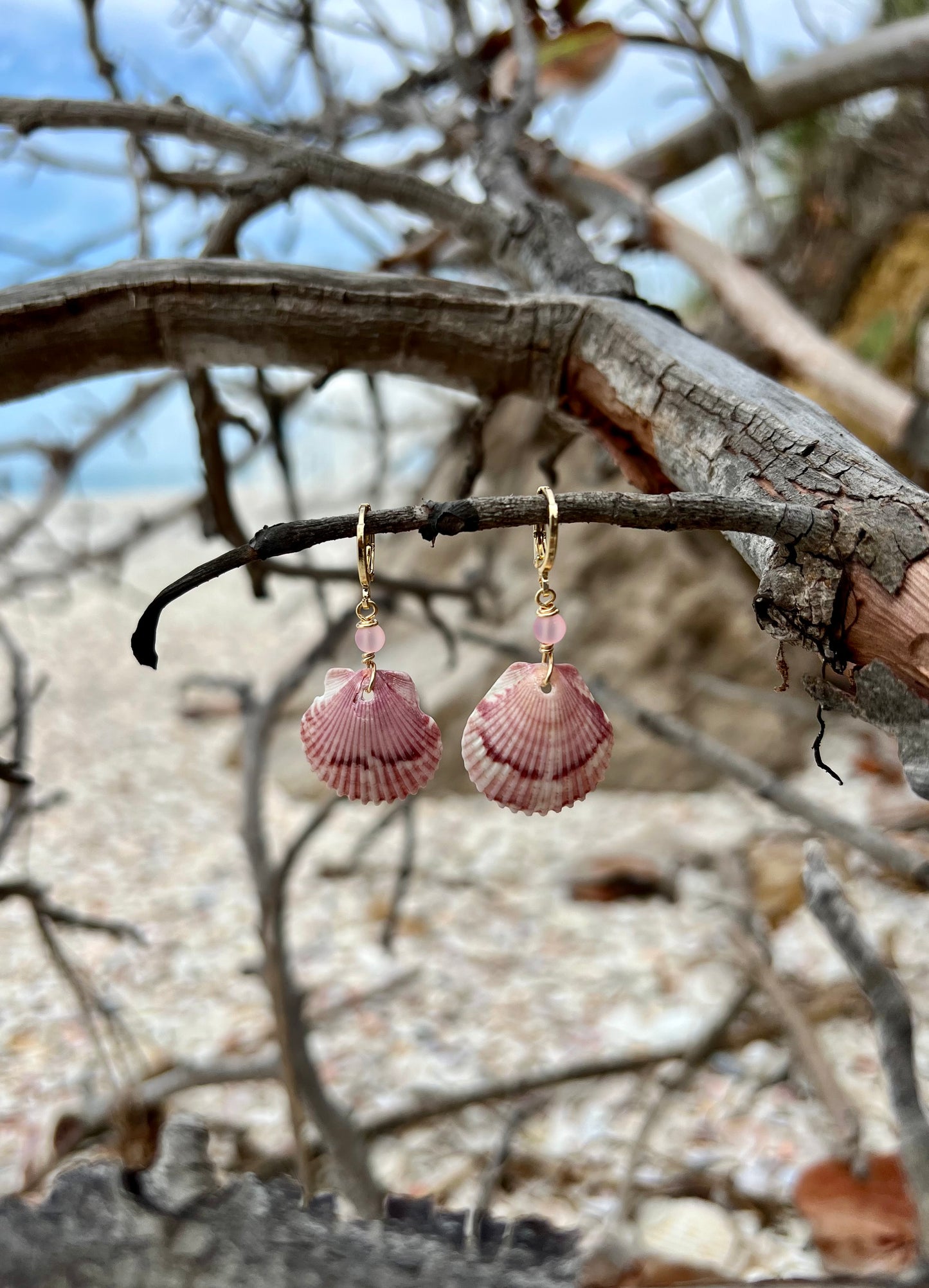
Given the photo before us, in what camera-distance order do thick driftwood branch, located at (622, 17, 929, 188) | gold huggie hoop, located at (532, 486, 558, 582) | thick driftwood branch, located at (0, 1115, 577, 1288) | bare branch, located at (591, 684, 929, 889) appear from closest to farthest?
gold huggie hoop, located at (532, 486, 558, 582)
thick driftwood branch, located at (0, 1115, 577, 1288)
bare branch, located at (591, 684, 929, 889)
thick driftwood branch, located at (622, 17, 929, 188)

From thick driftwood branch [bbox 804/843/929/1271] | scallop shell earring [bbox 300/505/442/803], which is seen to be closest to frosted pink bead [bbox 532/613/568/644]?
scallop shell earring [bbox 300/505/442/803]

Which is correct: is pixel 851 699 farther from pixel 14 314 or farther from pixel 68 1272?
pixel 68 1272

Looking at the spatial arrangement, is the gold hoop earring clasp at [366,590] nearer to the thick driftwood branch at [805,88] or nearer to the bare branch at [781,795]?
the bare branch at [781,795]

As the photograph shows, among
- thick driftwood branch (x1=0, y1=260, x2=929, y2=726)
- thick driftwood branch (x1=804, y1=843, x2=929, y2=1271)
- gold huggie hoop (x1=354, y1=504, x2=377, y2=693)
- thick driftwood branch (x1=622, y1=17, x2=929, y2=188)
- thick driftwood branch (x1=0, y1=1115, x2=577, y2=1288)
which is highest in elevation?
thick driftwood branch (x1=622, y1=17, x2=929, y2=188)

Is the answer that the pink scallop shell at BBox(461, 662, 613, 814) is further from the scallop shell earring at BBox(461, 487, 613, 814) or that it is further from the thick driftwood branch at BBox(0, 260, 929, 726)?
the thick driftwood branch at BBox(0, 260, 929, 726)

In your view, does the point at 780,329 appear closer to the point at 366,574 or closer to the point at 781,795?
the point at 781,795

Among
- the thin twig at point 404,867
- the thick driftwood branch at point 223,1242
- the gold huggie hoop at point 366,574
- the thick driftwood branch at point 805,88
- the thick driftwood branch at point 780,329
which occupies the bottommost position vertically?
the thick driftwood branch at point 223,1242

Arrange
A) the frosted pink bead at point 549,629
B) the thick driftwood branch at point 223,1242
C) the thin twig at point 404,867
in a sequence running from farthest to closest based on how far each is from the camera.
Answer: the thin twig at point 404,867 < the thick driftwood branch at point 223,1242 < the frosted pink bead at point 549,629

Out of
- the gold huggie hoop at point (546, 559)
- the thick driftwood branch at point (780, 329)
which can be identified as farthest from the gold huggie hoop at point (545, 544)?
the thick driftwood branch at point (780, 329)
